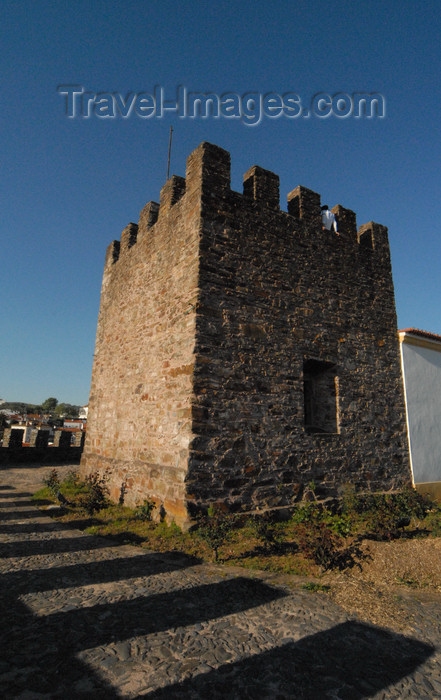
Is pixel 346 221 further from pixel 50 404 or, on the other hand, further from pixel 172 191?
pixel 50 404

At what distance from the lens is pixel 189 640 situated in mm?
2754

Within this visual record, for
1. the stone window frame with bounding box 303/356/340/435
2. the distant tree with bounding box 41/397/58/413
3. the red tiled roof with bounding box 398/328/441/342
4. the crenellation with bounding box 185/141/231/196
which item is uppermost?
the distant tree with bounding box 41/397/58/413

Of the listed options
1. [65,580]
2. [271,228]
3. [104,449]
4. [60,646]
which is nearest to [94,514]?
[104,449]

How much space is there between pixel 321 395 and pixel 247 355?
2153mm

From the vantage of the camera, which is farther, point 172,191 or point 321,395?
point 172,191

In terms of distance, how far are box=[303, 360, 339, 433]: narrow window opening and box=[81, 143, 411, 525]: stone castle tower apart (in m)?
0.03

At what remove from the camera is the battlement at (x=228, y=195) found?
22.0ft

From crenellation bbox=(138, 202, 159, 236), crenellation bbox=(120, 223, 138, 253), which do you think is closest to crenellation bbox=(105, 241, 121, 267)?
crenellation bbox=(120, 223, 138, 253)

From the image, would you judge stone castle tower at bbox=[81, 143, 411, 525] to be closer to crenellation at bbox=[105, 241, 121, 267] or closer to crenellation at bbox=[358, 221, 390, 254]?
crenellation at bbox=[358, 221, 390, 254]

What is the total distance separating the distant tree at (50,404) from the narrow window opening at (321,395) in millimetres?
93883

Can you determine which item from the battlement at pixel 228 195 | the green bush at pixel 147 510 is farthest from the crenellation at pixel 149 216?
the green bush at pixel 147 510

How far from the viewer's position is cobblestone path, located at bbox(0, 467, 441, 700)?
90.0 inches

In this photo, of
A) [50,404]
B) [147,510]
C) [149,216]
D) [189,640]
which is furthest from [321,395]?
[50,404]

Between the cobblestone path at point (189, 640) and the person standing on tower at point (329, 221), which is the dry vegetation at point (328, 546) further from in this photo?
the person standing on tower at point (329, 221)
